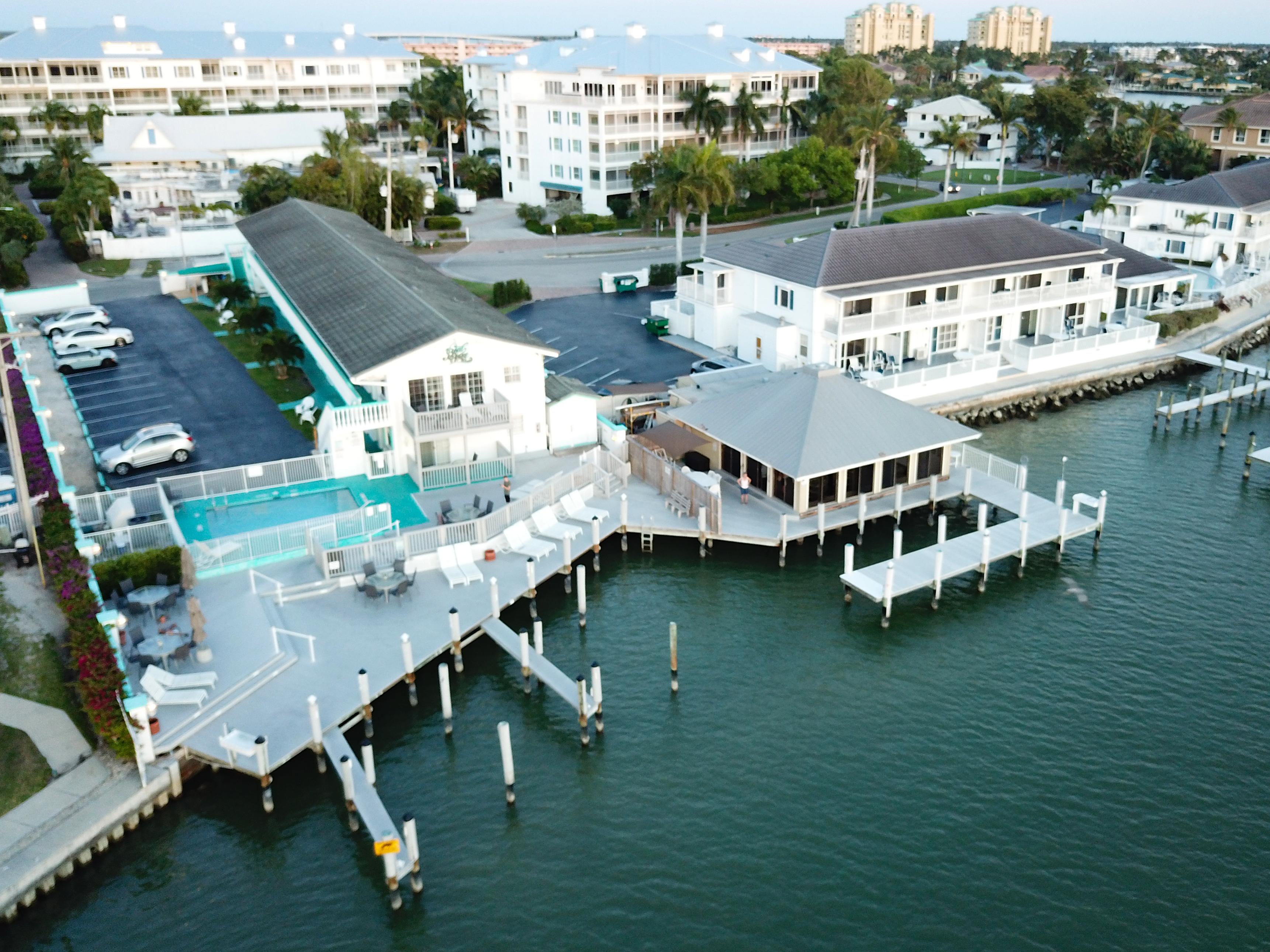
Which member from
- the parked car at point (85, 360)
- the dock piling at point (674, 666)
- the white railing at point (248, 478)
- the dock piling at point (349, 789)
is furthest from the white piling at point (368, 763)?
the parked car at point (85, 360)

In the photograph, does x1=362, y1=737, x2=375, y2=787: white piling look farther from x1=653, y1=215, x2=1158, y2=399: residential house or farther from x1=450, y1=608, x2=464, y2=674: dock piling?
x1=653, y1=215, x2=1158, y2=399: residential house

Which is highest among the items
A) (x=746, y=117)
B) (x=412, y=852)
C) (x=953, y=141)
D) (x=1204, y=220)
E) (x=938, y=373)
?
(x=746, y=117)

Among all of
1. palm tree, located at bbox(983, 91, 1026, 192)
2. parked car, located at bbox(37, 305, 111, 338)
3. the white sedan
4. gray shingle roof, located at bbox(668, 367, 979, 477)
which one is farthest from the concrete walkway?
palm tree, located at bbox(983, 91, 1026, 192)

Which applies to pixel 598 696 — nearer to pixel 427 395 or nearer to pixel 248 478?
pixel 427 395

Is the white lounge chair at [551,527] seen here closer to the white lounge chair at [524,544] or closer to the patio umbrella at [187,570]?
the white lounge chair at [524,544]

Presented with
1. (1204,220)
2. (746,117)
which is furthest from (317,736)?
(746,117)

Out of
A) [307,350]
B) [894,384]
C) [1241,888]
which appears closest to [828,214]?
[894,384]

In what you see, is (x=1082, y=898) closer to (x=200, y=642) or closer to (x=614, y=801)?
(x=614, y=801)
